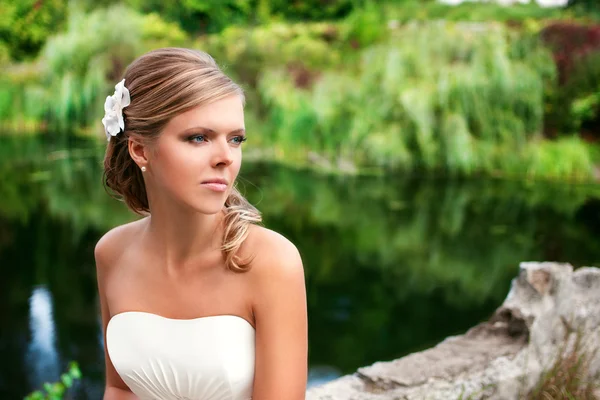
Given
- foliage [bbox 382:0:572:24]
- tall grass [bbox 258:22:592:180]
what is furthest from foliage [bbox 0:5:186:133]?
foliage [bbox 382:0:572:24]

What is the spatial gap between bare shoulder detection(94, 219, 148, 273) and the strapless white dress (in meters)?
0.10

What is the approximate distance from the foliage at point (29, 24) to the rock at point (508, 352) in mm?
10215

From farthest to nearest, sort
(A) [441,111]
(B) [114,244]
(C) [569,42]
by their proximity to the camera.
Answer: (C) [569,42]
(A) [441,111]
(B) [114,244]

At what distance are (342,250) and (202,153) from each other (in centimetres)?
486

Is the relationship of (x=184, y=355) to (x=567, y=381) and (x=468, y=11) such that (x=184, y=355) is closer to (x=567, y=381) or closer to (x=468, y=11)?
(x=567, y=381)

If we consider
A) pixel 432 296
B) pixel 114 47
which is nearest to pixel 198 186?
pixel 432 296

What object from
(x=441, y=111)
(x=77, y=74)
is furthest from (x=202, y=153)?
(x=77, y=74)

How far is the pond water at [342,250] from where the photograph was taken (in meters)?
4.07

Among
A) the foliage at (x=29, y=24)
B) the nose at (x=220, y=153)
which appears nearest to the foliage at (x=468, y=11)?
the foliage at (x=29, y=24)

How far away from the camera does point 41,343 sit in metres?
4.05

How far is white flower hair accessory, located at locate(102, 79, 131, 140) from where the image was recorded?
94 cm

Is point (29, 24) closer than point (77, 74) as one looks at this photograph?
No

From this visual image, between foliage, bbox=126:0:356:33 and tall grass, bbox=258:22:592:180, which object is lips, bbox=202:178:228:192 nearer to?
tall grass, bbox=258:22:592:180

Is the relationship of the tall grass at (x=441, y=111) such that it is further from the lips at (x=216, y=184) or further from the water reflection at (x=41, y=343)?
the lips at (x=216, y=184)
